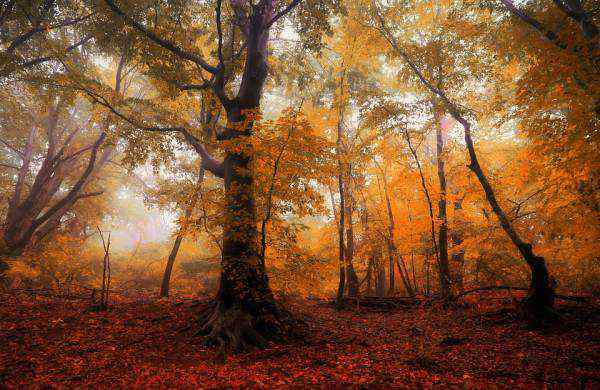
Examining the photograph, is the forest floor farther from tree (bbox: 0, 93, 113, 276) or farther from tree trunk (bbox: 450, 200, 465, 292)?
tree (bbox: 0, 93, 113, 276)

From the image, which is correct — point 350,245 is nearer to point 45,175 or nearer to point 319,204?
point 319,204

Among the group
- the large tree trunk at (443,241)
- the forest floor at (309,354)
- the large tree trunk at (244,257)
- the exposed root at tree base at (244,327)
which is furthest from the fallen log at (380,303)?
the large tree trunk at (244,257)

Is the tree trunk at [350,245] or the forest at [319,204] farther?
the tree trunk at [350,245]

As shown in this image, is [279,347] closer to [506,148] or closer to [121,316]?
[121,316]

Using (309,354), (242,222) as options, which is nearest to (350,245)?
(309,354)

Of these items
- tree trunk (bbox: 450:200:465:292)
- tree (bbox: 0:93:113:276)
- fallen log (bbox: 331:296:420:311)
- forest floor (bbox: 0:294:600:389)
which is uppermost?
tree (bbox: 0:93:113:276)

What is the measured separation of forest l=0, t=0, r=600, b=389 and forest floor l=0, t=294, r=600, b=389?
0.17 ft

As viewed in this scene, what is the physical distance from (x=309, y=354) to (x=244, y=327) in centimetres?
141

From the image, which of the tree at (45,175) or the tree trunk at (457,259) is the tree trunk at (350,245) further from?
the tree at (45,175)

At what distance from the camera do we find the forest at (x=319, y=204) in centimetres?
485

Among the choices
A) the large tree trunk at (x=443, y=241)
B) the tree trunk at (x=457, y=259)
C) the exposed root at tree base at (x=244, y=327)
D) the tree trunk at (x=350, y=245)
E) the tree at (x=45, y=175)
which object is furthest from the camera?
the tree trunk at (x=350, y=245)

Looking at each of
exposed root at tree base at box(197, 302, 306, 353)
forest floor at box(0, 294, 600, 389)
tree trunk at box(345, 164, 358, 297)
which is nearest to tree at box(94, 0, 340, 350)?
exposed root at tree base at box(197, 302, 306, 353)

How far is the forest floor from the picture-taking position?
396 cm

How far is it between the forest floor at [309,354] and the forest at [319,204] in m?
0.05
